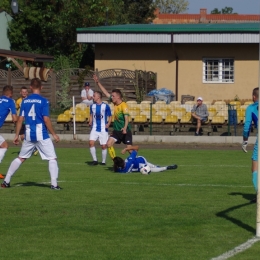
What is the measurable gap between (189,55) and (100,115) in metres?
20.6

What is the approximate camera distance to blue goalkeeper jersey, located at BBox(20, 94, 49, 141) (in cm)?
1257

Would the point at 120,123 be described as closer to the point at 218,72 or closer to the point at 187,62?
the point at 187,62

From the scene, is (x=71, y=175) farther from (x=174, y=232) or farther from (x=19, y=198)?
(x=174, y=232)

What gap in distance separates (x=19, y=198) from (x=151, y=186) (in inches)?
112

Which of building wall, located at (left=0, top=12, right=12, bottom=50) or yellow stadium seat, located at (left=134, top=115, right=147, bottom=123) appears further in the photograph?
building wall, located at (left=0, top=12, right=12, bottom=50)

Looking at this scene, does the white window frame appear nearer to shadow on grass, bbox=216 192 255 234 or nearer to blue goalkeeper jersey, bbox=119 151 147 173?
blue goalkeeper jersey, bbox=119 151 147 173

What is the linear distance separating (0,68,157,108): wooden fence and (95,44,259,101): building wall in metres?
0.91

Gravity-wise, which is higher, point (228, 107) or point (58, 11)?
point (58, 11)

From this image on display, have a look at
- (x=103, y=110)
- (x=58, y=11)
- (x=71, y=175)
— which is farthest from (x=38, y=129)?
(x=58, y=11)

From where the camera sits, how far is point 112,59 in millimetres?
39812

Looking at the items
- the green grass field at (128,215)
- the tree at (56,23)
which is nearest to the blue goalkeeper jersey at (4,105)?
the green grass field at (128,215)

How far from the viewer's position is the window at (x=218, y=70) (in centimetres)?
3856

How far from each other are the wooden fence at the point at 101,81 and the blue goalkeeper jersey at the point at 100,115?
1636 cm

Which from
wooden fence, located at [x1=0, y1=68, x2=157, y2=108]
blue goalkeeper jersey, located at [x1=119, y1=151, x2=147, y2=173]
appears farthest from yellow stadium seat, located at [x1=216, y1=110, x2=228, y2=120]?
blue goalkeeper jersey, located at [x1=119, y1=151, x2=147, y2=173]
